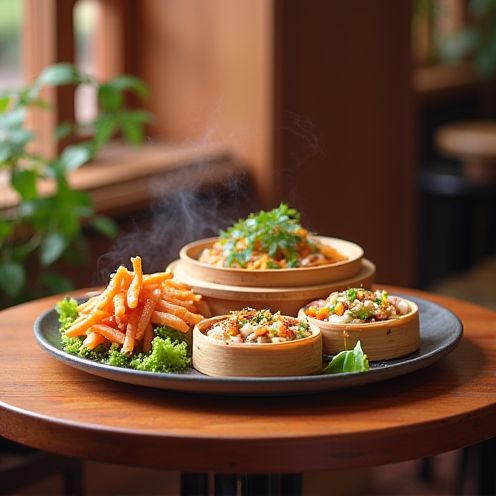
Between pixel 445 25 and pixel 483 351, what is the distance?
16.7 ft

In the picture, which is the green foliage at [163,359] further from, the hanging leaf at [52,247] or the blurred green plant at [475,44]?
→ the blurred green plant at [475,44]

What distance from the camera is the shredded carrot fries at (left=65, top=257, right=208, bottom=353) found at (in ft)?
6.03

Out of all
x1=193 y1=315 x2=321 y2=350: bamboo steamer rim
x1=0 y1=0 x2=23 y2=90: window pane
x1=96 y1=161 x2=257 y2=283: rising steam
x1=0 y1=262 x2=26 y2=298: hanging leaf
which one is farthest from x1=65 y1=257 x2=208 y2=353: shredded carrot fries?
x1=0 y1=0 x2=23 y2=90: window pane

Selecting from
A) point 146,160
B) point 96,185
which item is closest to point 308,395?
point 96,185

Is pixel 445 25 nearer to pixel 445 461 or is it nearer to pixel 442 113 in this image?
pixel 442 113

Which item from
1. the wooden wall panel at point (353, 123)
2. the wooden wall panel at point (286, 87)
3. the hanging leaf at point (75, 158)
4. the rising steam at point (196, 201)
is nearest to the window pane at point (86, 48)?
the wooden wall panel at point (286, 87)

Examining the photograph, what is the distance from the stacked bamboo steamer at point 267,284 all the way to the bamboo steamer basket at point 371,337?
13cm

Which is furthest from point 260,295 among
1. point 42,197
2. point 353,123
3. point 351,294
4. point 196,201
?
point 353,123

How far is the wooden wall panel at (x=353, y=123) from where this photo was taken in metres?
4.06

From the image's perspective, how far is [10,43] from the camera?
361 centimetres

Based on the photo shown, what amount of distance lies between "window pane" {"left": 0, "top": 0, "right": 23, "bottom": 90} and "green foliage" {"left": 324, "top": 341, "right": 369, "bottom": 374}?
2145 mm

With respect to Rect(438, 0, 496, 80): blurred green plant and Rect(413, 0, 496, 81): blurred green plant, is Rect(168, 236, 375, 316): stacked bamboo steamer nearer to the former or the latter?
Rect(413, 0, 496, 81): blurred green plant

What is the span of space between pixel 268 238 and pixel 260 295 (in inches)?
7.5

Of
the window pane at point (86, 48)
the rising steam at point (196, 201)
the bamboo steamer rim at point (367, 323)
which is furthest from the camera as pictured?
the window pane at point (86, 48)
